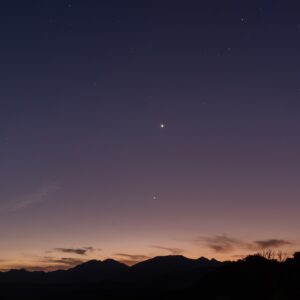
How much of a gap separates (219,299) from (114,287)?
139347 millimetres

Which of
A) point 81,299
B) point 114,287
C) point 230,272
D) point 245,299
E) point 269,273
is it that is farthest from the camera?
point 114,287

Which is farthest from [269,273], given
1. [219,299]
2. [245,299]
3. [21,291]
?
[21,291]

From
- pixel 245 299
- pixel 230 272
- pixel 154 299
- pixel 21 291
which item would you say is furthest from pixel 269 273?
pixel 21 291

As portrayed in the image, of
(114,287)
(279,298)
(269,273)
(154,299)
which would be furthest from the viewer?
(114,287)

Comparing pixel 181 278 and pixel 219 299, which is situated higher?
pixel 181 278

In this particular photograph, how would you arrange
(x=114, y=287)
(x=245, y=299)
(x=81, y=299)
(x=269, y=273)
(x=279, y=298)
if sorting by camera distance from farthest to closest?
(x=114, y=287) → (x=81, y=299) → (x=245, y=299) → (x=269, y=273) → (x=279, y=298)

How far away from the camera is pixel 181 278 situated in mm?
152125

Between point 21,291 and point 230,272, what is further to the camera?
point 21,291

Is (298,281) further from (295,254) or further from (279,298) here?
(295,254)

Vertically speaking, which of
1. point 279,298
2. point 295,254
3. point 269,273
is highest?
point 295,254

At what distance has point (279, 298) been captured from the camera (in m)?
17.0

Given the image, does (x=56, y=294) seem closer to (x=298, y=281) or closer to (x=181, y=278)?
(x=181, y=278)

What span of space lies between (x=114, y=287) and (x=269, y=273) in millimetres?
145776

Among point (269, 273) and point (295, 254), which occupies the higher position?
point (295, 254)
